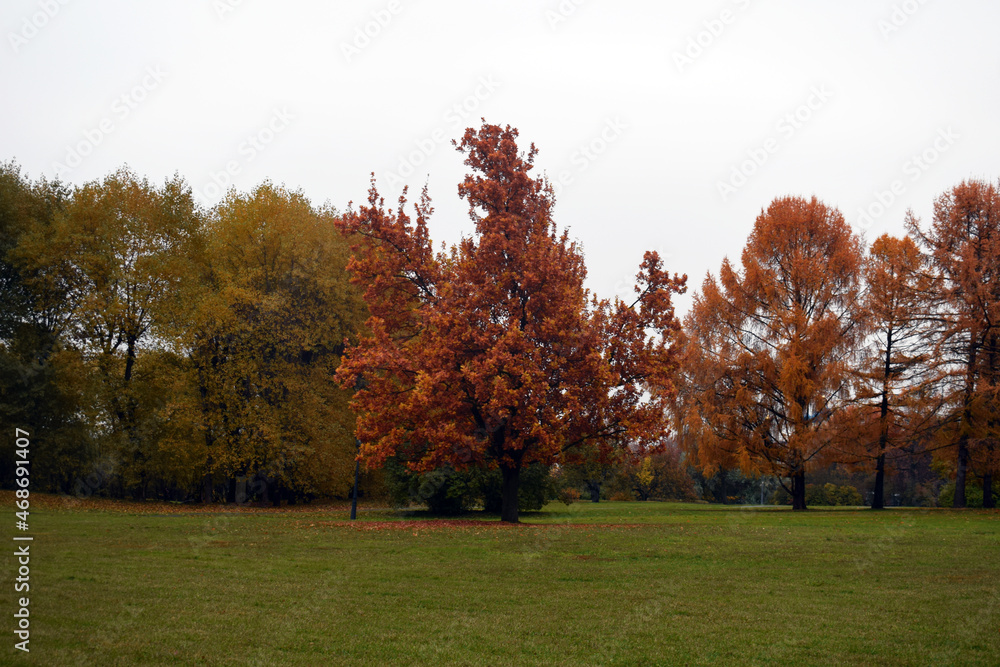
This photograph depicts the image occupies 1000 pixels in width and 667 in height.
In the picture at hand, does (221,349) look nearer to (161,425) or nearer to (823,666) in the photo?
(161,425)

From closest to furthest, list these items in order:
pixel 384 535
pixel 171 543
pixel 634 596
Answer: pixel 634 596 → pixel 171 543 → pixel 384 535

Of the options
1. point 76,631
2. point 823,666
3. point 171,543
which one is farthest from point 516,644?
point 171,543

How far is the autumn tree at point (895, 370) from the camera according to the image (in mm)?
32094

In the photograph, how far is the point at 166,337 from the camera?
32.7 m

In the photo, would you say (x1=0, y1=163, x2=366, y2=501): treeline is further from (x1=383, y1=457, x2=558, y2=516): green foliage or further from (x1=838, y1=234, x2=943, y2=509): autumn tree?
(x1=838, y1=234, x2=943, y2=509): autumn tree

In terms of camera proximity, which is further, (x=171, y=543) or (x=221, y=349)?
(x=221, y=349)

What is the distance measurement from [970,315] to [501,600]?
29508 mm

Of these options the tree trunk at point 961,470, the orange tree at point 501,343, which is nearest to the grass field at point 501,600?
the orange tree at point 501,343

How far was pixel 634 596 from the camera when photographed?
9594 millimetres

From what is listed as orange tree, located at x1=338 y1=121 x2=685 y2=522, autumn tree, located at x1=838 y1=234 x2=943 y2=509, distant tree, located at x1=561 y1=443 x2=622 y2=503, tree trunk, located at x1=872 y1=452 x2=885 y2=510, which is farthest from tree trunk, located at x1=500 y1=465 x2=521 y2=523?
distant tree, located at x1=561 y1=443 x2=622 y2=503

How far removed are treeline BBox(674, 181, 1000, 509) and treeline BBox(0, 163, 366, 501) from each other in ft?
55.6

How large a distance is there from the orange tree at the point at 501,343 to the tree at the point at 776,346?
495 inches

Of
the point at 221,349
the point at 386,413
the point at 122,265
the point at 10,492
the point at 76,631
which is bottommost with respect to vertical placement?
the point at 10,492

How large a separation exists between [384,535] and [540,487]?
1443cm
